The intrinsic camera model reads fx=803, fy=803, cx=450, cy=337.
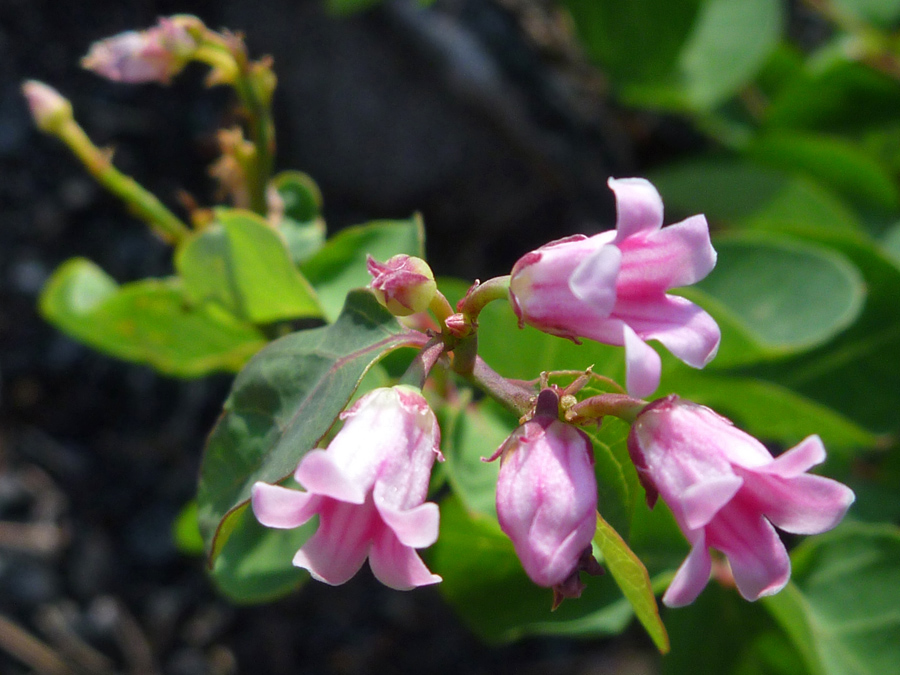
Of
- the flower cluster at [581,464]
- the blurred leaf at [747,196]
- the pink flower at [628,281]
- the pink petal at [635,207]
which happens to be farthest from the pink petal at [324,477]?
the blurred leaf at [747,196]

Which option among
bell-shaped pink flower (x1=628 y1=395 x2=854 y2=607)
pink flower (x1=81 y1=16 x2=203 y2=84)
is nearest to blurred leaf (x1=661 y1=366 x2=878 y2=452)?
bell-shaped pink flower (x1=628 y1=395 x2=854 y2=607)

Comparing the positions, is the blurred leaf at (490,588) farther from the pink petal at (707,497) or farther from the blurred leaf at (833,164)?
the blurred leaf at (833,164)

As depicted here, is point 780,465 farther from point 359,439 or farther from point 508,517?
point 359,439

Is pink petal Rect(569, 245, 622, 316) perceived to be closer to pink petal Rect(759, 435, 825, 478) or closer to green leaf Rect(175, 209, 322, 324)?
pink petal Rect(759, 435, 825, 478)

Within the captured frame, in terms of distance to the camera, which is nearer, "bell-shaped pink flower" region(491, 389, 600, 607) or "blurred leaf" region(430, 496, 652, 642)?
"bell-shaped pink flower" region(491, 389, 600, 607)

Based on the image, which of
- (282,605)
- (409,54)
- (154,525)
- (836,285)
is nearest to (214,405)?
(154,525)
